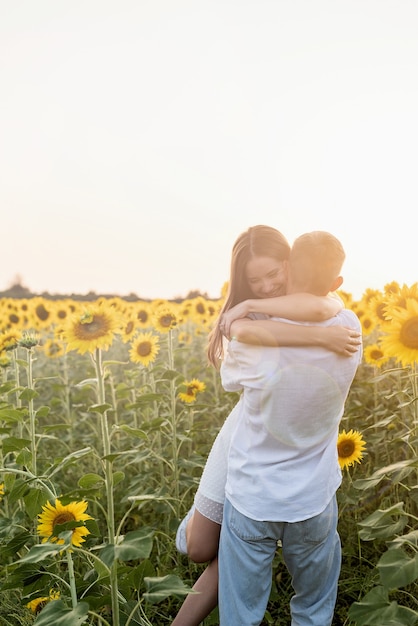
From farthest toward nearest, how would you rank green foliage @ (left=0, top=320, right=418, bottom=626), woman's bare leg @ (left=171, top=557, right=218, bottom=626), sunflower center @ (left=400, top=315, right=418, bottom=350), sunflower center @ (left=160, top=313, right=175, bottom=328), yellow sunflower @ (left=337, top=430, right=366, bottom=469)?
sunflower center @ (left=160, top=313, right=175, bottom=328) → yellow sunflower @ (left=337, top=430, right=366, bottom=469) → sunflower center @ (left=400, top=315, right=418, bottom=350) → woman's bare leg @ (left=171, top=557, right=218, bottom=626) → green foliage @ (left=0, top=320, right=418, bottom=626)

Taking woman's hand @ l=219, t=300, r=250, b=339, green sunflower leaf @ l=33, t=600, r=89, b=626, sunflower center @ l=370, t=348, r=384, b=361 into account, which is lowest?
green sunflower leaf @ l=33, t=600, r=89, b=626

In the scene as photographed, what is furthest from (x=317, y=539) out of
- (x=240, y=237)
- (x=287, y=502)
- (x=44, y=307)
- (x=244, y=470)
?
(x=44, y=307)

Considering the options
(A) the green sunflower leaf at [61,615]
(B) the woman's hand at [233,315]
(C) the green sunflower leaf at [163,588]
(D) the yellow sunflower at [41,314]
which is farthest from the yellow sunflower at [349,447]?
(D) the yellow sunflower at [41,314]

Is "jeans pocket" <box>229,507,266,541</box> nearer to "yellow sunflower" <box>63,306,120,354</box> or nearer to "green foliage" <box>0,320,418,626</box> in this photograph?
"green foliage" <box>0,320,418,626</box>

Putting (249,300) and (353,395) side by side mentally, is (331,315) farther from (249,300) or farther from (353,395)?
(353,395)

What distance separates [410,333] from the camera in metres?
2.98

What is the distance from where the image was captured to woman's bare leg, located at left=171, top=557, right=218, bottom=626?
2.31 meters

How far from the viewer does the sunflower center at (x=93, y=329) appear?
2.76 m

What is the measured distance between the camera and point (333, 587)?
2.27 meters

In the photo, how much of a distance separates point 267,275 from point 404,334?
1.03 meters

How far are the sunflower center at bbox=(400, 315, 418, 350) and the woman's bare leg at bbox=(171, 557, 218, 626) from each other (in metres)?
1.38

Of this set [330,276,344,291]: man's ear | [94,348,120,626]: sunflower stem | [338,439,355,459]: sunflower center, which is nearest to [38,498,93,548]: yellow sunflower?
[94,348,120,626]: sunflower stem

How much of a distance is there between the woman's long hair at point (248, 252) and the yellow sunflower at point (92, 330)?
573 millimetres

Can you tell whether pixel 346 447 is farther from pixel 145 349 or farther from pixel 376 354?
pixel 145 349
